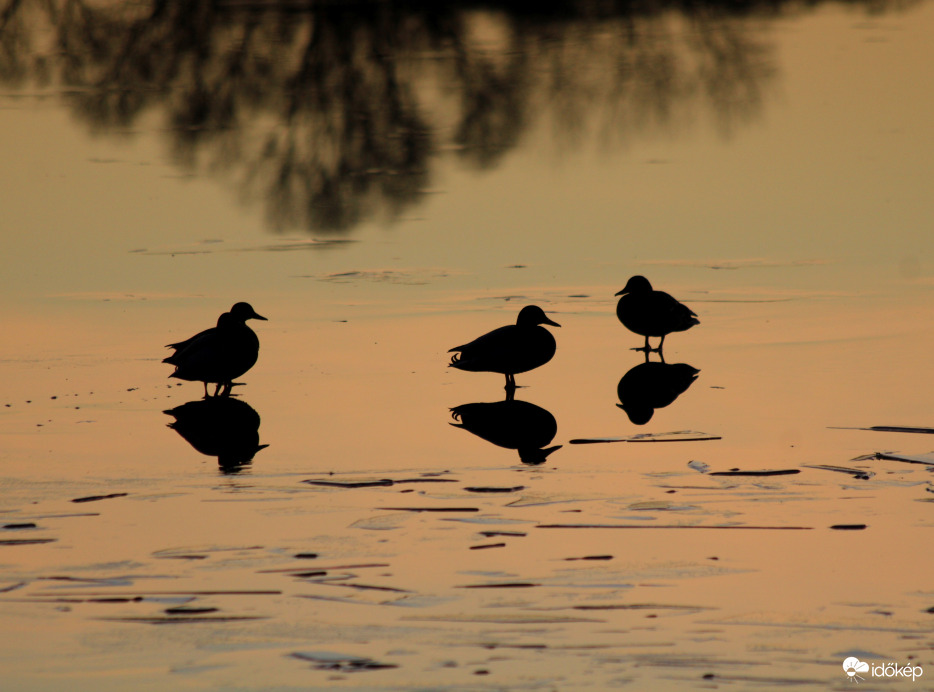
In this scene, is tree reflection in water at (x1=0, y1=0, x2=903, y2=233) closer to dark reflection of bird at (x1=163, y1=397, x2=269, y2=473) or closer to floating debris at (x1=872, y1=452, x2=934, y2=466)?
dark reflection of bird at (x1=163, y1=397, x2=269, y2=473)

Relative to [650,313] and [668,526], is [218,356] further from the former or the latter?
[668,526]

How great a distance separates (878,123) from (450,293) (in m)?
8.51

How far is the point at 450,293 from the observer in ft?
39.4

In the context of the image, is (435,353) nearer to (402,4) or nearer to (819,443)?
(819,443)

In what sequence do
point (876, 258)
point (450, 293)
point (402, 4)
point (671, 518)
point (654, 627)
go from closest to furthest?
point (654, 627)
point (671, 518)
point (450, 293)
point (876, 258)
point (402, 4)

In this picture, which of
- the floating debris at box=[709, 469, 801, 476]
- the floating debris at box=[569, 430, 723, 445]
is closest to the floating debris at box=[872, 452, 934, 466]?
the floating debris at box=[709, 469, 801, 476]

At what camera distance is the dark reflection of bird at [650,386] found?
844 cm

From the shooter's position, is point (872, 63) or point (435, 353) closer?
point (435, 353)

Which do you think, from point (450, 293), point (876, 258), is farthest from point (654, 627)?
point (876, 258)

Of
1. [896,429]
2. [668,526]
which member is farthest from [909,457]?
[668,526]

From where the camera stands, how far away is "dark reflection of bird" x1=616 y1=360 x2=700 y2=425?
8.44m

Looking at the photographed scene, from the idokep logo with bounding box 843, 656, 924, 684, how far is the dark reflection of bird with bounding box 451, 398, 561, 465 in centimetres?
281

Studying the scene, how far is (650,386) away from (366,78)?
12.7 metres

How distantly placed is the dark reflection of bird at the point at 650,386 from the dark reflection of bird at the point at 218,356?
244cm
